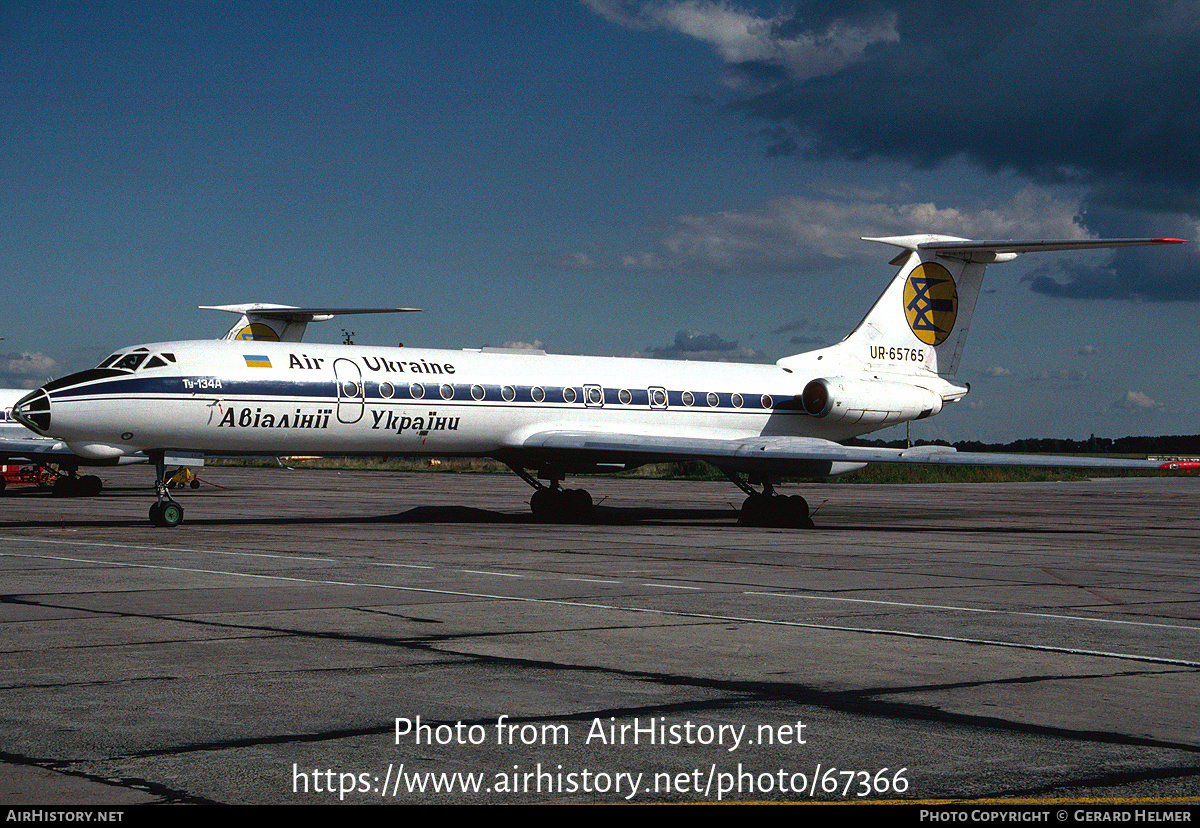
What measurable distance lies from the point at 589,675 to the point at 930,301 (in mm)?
22999

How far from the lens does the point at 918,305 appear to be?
28.6m

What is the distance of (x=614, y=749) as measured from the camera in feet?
18.5

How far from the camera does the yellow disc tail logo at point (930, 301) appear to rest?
93.4ft

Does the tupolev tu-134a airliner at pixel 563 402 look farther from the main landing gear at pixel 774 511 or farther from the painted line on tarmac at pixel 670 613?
the painted line on tarmac at pixel 670 613

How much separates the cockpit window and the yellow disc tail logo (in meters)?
17.2

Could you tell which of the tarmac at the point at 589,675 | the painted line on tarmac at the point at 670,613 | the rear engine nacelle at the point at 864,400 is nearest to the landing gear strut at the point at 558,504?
the rear engine nacelle at the point at 864,400

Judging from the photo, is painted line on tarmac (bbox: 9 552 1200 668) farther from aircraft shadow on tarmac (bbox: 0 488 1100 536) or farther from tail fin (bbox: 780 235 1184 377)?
tail fin (bbox: 780 235 1184 377)

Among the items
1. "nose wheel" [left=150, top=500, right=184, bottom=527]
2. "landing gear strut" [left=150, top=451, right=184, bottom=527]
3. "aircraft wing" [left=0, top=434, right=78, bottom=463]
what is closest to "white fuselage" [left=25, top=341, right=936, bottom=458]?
"landing gear strut" [left=150, top=451, right=184, bottom=527]

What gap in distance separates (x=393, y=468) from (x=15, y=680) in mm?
68539

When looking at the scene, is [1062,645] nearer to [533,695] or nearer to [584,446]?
[533,695]

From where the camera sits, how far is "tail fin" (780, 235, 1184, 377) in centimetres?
2834

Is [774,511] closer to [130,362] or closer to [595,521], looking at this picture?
[595,521]

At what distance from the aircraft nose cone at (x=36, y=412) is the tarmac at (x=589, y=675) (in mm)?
3276

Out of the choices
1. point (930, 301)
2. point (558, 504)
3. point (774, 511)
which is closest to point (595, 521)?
point (558, 504)
